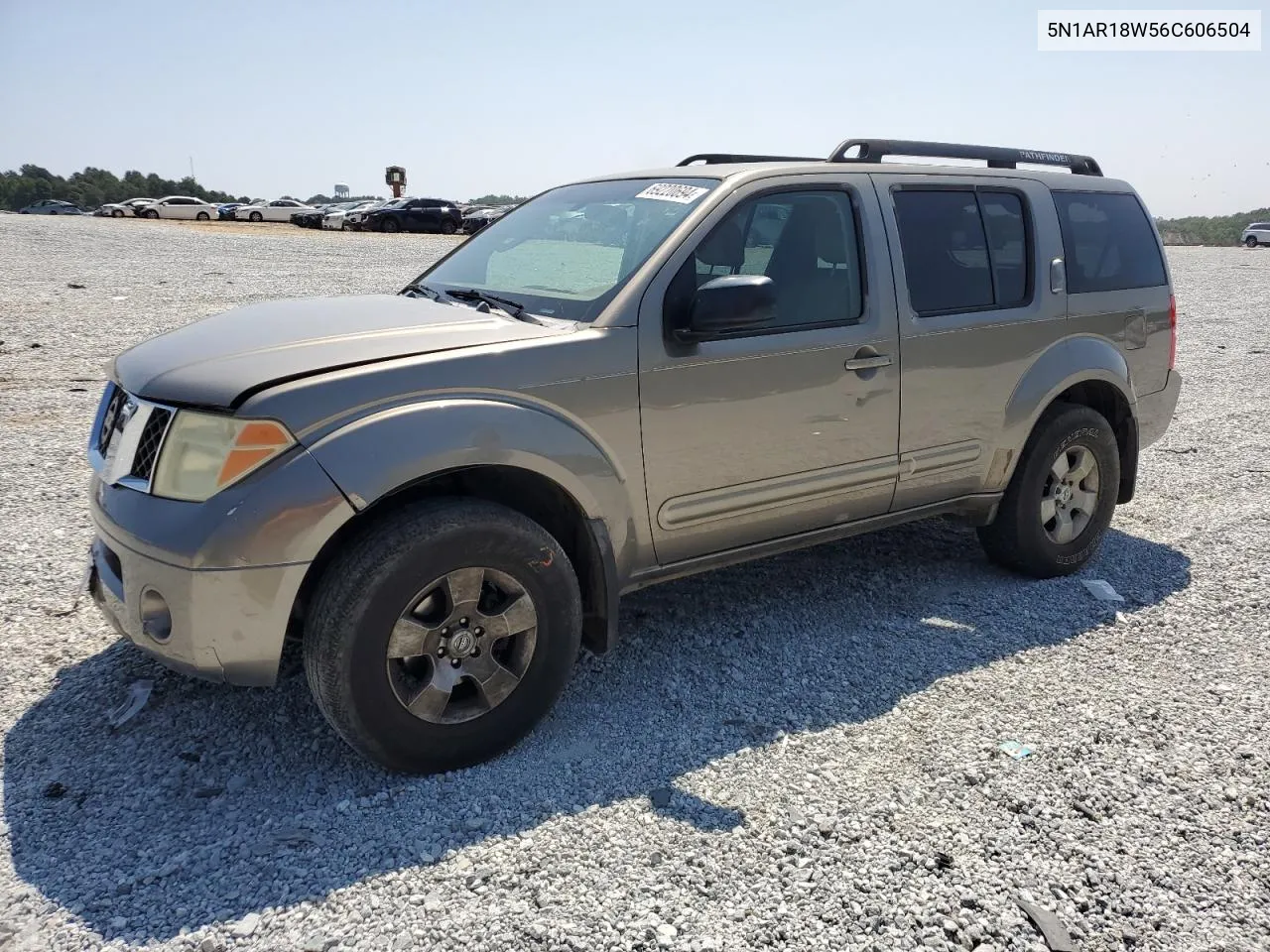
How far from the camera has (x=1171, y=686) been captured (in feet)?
12.6

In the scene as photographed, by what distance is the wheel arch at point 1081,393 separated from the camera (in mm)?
4586

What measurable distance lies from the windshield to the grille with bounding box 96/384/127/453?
1.31 meters

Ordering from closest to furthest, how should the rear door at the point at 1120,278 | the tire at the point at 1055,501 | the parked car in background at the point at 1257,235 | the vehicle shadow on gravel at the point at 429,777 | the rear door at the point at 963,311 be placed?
the vehicle shadow on gravel at the point at 429,777
the rear door at the point at 963,311
the tire at the point at 1055,501
the rear door at the point at 1120,278
the parked car in background at the point at 1257,235

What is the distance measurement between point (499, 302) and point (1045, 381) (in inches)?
100

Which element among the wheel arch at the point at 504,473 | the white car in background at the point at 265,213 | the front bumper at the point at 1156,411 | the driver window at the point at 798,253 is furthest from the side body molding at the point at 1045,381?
the white car in background at the point at 265,213

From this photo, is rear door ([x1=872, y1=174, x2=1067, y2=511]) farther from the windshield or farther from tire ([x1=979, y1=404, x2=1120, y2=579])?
the windshield

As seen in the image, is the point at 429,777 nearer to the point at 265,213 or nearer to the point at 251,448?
the point at 251,448

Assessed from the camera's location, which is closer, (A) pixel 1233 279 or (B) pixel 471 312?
(B) pixel 471 312

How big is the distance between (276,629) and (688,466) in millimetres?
1485

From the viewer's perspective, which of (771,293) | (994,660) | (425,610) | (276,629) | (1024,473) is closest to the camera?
(276,629)

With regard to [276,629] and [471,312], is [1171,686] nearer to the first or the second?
[471,312]

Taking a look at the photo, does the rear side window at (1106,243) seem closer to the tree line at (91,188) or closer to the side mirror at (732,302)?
the side mirror at (732,302)

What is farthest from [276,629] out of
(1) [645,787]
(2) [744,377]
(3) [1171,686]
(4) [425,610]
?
(3) [1171,686]

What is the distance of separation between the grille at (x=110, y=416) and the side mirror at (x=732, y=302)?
191 cm
